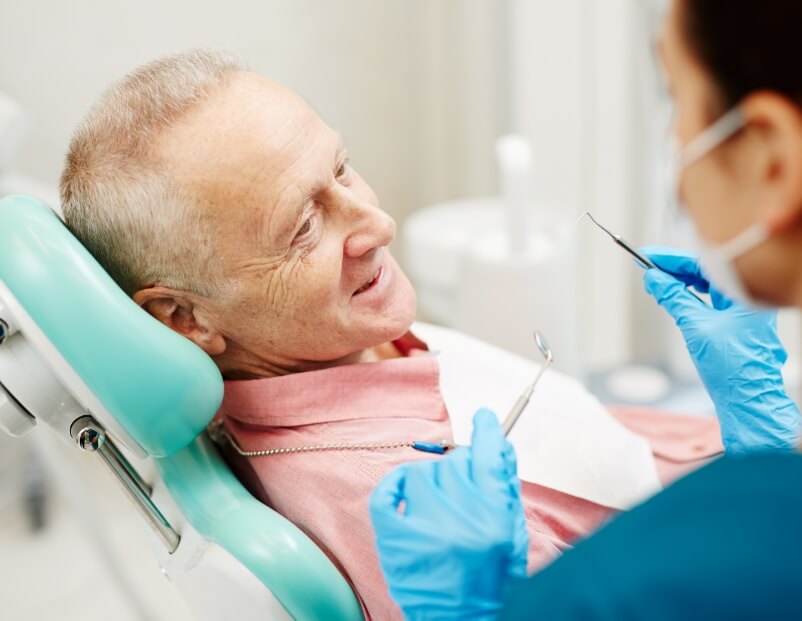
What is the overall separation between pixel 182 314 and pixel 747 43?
0.76 meters

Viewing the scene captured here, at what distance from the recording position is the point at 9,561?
2.25m

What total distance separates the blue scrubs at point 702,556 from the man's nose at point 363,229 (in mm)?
572

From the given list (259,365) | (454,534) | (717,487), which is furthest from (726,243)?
(259,365)

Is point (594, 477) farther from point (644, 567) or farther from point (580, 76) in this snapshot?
point (580, 76)

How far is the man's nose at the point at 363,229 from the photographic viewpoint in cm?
111

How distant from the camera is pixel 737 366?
1.11m

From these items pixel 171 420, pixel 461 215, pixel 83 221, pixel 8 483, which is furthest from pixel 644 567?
pixel 8 483

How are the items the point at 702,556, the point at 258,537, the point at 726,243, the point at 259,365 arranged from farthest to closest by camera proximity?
the point at 259,365, the point at 258,537, the point at 726,243, the point at 702,556

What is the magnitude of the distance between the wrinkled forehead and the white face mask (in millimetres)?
490

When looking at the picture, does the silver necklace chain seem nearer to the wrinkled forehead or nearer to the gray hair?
the gray hair

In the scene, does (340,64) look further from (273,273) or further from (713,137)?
(713,137)

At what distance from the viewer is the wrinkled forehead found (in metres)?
1.00

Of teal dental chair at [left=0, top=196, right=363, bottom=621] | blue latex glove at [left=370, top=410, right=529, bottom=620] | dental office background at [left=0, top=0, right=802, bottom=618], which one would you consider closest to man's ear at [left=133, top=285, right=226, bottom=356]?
teal dental chair at [left=0, top=196, right=363, bottom=621]

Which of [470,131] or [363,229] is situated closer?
[363,229]
